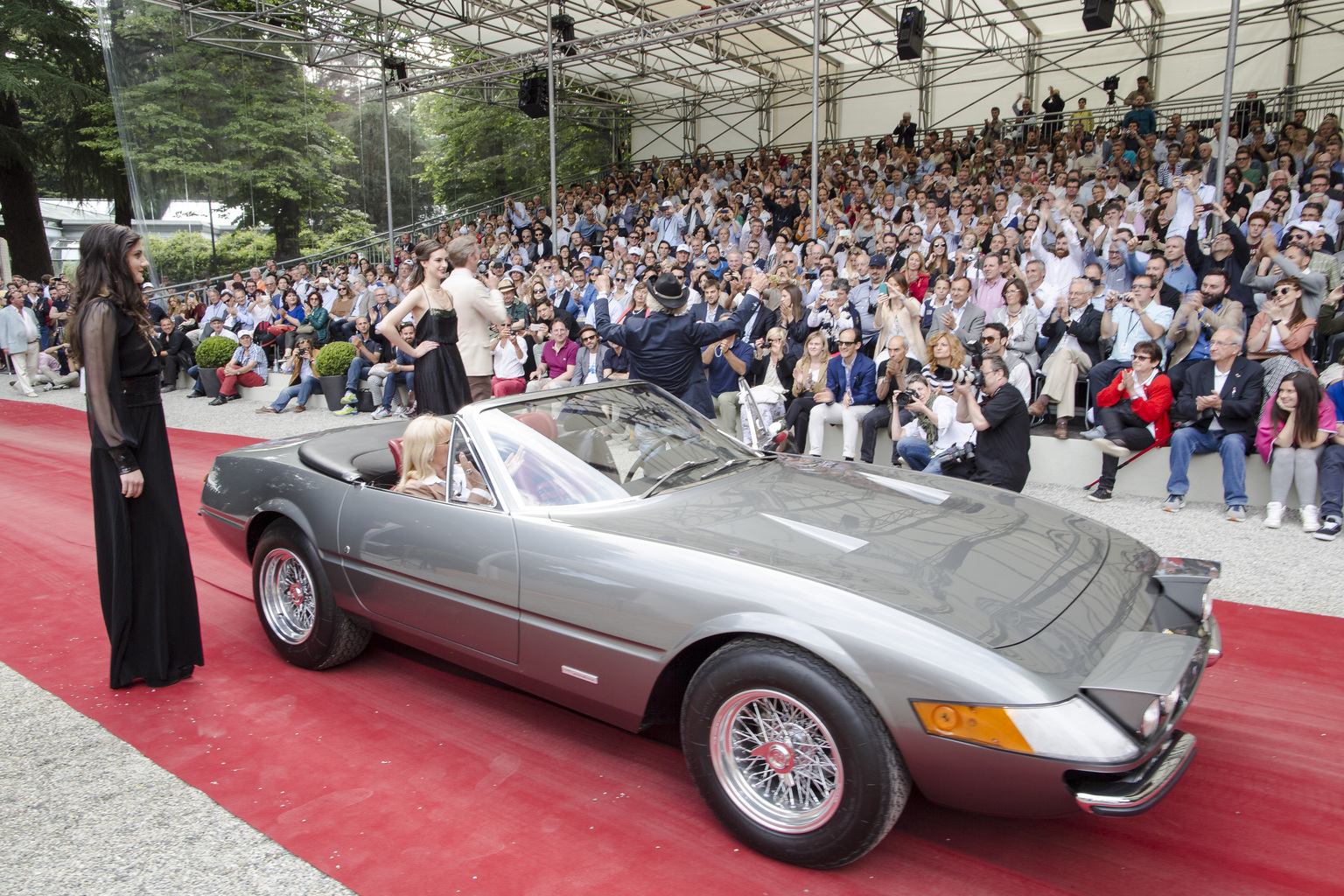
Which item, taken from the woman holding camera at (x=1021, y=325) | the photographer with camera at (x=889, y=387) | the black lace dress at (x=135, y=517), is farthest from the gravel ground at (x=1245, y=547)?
the black lace dress at (x=135, y=517)

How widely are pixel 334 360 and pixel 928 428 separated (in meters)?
9.22

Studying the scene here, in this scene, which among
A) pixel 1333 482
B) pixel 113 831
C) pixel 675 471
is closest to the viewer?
pixel 113 831

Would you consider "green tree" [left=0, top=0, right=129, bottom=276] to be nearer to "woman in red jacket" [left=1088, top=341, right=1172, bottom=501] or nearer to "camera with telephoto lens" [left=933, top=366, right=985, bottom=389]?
"camera with telephoto lens" [left=933, top=366, right=985, bottom=389]

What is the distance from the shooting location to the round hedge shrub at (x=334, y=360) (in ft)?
41.5

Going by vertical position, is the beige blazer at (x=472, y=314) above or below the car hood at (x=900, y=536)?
above

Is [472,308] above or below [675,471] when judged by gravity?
above

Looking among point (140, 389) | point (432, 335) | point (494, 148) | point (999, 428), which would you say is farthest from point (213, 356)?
point (999, 428)

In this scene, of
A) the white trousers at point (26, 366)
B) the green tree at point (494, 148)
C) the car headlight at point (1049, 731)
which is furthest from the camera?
the green tree at point (494, 148)

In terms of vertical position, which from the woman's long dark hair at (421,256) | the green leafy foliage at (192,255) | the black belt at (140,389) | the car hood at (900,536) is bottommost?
the car hood at (900,536)

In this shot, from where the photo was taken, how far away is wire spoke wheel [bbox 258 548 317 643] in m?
3.81

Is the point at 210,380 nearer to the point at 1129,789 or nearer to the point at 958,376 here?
the point at 958,376

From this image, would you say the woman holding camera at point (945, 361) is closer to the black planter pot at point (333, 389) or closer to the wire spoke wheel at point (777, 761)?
the wire spoke wheel at point (777, 761)

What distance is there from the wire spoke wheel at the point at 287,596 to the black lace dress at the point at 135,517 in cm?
30

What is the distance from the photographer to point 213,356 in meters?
14.3
